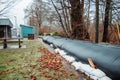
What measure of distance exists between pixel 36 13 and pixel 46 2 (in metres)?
27.4

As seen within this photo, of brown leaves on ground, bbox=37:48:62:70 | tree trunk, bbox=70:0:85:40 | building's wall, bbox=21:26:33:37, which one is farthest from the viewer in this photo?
building's wall, bbox=21:26:33:37

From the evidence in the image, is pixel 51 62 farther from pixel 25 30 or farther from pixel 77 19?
pixel 25 30

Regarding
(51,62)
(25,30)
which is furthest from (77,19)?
(25,30)

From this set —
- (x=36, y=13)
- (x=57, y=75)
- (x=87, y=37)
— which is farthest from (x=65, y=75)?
(x=36, y=13)

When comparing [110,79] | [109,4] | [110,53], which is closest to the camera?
[110,79]

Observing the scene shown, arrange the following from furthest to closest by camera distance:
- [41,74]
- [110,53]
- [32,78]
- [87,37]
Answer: [87,37] → [41,74] → [32,78] → [110,53]

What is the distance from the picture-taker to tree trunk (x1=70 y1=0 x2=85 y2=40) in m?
10.4

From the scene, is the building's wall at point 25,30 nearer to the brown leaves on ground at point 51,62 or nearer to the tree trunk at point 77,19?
the tree trunk at point 77,19

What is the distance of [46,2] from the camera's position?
13602 mm

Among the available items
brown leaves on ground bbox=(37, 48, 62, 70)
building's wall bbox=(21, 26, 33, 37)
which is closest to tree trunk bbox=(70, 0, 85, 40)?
brown leaves on ground bbox=(37, 48, 62, 70)

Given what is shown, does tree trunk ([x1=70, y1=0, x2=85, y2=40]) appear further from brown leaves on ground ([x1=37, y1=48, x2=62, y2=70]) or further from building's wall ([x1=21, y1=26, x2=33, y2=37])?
building's wall ([x1=21, y1=26, x2=33, y2=37])

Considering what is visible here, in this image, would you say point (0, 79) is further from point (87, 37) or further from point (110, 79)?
point (87, 37)

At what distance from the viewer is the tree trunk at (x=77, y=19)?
1038 centimetres

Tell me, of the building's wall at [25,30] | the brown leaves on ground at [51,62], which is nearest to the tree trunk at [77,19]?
the brown leaves on ground at [51,62]
